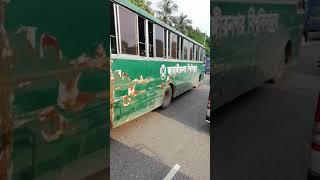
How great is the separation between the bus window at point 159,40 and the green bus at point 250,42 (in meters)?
2.51

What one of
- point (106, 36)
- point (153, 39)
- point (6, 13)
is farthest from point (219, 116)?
point (153, 39)

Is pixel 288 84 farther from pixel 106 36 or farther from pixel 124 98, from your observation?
pixel 124 98

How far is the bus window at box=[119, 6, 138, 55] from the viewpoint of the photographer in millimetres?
3570

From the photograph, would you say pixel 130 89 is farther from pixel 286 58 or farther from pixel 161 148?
pixel 286 58

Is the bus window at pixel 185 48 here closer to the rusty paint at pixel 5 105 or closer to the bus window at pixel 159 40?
the bus window at pixel 159 40

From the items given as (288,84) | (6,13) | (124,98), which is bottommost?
(124,98)

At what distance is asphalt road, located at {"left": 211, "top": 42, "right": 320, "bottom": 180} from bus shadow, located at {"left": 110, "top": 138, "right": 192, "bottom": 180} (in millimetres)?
687

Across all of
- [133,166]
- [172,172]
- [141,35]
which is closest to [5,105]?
[133,166]

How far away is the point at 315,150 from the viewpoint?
64.1 inches

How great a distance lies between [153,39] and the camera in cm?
450

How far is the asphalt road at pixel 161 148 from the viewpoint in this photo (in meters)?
2.77

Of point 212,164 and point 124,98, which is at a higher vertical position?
point 124,98

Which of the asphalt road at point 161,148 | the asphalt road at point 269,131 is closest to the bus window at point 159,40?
the asphalt road at point 161,148

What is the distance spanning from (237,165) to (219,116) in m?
0.38
